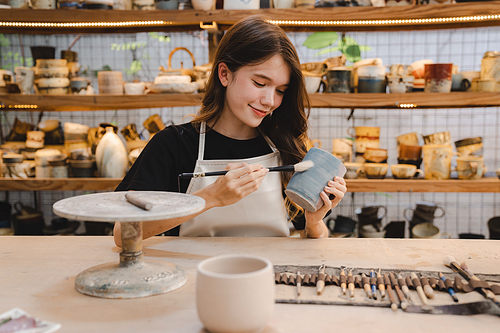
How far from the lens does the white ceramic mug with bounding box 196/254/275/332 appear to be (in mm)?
615

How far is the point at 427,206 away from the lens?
250cm

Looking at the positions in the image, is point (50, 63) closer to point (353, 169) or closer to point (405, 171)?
point (353, 169)

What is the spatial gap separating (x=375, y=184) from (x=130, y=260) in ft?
5.54

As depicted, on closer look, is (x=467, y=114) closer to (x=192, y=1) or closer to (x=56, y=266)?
(x=192, y=1)

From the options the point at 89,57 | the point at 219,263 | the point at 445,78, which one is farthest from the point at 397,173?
the point at 89,57

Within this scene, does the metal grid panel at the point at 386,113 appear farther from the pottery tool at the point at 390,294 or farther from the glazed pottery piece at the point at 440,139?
the pottery tool at the point at 390,294

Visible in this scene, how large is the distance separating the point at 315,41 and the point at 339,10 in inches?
21.1

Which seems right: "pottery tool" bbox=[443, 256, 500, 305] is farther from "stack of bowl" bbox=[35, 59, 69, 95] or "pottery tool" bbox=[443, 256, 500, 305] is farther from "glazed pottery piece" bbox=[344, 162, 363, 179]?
"stack of bowl" bbox=[35, 59, 69, 95]

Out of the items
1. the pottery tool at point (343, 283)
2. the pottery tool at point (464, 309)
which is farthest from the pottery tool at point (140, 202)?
the pottery tool at point (464, 309)

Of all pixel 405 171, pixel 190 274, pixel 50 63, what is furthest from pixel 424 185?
pixel 50 63

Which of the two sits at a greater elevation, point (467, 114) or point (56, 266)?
point (467, 114)

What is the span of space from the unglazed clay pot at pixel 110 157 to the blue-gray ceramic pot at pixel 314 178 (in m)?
1.47

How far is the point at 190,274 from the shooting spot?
0.97 meters

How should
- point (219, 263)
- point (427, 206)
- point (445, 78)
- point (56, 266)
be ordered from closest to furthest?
point (219, 263) < point (56, 266) < point (445, 78) < point (427, 206)
